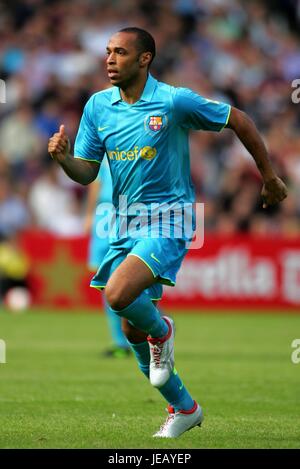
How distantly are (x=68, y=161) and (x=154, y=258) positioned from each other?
2.69ft

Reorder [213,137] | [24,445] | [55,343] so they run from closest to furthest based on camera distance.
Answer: [24,445]
[55,343]
[213,137]

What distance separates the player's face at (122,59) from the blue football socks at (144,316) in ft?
4.58

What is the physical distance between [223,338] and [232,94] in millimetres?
7318

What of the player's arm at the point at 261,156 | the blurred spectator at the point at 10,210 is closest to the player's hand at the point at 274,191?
the player's arm at the point at 261,156

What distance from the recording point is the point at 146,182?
6801 millimetres

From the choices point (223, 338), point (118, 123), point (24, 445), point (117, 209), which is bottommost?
point (223, 338)

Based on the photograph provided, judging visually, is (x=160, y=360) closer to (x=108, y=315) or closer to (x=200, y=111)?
(x=200, y=111)

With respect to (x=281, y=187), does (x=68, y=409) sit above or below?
below

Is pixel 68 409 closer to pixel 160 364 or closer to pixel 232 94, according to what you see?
pixel 160 364

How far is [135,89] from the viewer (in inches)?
271

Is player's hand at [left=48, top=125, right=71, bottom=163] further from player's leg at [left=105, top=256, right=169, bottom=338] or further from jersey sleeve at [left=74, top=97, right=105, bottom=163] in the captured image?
player's leg at [left=105, top=256, right=169, bottom=338]

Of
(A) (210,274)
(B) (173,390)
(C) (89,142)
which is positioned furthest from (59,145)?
(A) (210,274)

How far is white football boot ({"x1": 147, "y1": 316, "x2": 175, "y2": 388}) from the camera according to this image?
21.1 ft
